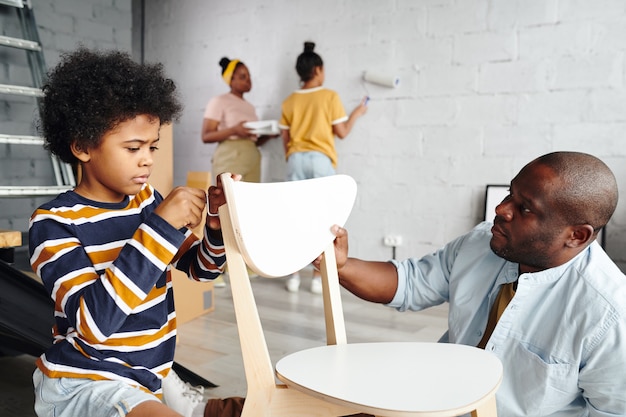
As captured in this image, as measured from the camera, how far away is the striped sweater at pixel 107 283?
0.88 meters

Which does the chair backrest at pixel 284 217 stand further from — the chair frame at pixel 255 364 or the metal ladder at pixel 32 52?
the metal ladder at pixel 32 52

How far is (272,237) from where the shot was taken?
0.90 meters

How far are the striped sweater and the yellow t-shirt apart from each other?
7.24ft

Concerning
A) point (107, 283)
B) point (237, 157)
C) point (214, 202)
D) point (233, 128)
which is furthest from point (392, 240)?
point (107, 283)

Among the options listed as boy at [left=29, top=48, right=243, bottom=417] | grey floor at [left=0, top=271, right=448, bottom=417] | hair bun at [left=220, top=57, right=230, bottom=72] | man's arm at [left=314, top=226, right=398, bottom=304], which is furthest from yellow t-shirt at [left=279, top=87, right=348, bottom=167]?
boy at [left=29, top=48, right=243, bottom=417]

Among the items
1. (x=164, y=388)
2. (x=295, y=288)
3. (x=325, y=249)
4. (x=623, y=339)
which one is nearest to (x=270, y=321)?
(x=295, y=288)

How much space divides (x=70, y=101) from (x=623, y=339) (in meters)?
1.09

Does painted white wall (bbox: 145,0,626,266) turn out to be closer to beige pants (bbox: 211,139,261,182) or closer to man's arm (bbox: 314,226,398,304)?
beige pants (bbox: 211,139,261,182)

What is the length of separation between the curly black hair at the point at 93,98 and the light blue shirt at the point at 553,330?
752mm

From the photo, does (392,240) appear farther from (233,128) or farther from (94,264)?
(94,264)

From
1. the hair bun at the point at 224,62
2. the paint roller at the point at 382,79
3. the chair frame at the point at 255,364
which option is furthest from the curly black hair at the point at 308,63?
the chair frame at the point at 255,364

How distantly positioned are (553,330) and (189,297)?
6.54 feet

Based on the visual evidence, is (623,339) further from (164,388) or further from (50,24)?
(50,24)

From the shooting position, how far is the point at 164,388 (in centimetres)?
133
